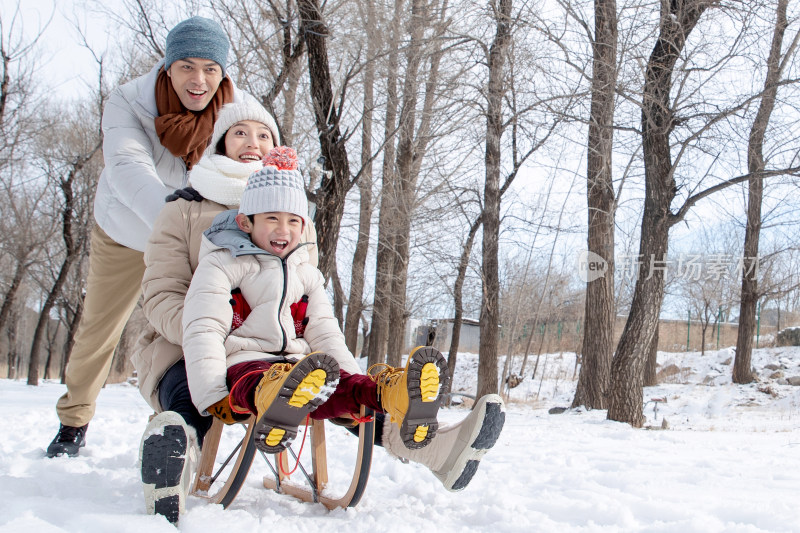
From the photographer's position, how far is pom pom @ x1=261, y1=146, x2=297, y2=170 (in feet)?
7.72

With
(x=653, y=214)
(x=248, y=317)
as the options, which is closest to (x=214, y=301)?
(x=248, y=317)

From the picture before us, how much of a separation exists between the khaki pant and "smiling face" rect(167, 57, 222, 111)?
0.75 meters

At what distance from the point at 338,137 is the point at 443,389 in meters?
4.64

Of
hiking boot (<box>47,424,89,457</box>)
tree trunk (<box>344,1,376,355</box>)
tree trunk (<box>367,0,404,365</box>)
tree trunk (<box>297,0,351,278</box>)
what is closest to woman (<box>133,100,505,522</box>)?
hiking boot (<box>47,424,89,457</box>)

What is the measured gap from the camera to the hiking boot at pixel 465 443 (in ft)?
6.38

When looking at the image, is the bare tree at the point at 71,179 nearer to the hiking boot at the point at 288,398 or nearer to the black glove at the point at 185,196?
the black glove at the point at 185,196

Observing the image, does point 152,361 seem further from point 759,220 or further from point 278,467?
point 759,220

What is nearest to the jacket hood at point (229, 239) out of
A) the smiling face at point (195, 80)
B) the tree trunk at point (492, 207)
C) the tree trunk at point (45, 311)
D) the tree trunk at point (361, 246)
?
the smiling face at point (195, 80)

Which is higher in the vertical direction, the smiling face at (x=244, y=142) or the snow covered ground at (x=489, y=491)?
the smiling face at (x=244, y=142)

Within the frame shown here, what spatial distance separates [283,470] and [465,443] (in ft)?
2.85

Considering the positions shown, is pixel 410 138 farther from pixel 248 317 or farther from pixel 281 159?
pixel 248 317

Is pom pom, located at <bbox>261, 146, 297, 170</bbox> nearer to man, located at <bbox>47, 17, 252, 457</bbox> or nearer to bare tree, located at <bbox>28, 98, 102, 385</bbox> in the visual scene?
man, located at <bbox>47, 17, 252, 457</bbox>

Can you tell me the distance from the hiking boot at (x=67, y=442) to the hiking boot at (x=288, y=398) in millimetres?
1872

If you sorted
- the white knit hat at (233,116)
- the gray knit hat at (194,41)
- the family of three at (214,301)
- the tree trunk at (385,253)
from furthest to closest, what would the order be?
the tree trunk at (385,253)
the gray knit hat at (194,41)
the white knit hat at (233,116)
the family of three at (214,301)
